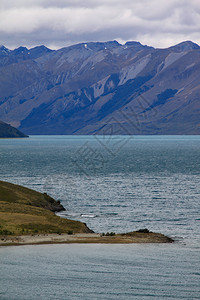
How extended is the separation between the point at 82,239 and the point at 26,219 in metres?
10.5

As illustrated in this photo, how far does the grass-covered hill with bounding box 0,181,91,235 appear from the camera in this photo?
186 feet

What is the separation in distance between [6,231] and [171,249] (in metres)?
18.5

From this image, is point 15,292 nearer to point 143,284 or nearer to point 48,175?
point 143,284

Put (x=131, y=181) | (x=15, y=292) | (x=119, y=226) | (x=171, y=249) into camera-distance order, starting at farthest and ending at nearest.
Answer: (x=131, y=181) < (x=119, y=226) < (x=171, y=249) < (x=15, y=292)

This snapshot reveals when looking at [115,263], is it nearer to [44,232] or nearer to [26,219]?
[44,232]

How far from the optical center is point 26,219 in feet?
200

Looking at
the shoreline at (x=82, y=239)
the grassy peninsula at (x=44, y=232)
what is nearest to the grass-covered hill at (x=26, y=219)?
the grassy peninsula at (x=44, y=232)

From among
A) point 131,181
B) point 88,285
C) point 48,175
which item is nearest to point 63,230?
point 88,285

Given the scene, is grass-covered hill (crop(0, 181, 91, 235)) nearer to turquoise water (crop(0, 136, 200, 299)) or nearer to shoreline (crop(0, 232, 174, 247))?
shoreline (crop(0, 232, 174, 247))

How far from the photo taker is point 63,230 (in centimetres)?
5756

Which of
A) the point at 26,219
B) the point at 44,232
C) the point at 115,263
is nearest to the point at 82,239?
the point at 44,232

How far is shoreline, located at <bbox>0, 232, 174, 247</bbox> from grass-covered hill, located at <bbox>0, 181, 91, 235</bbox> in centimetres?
193

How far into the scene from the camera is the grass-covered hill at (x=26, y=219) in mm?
56844

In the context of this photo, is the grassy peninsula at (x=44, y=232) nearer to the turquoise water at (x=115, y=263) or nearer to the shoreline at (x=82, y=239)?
the shoreline at (x=82, y=239)
